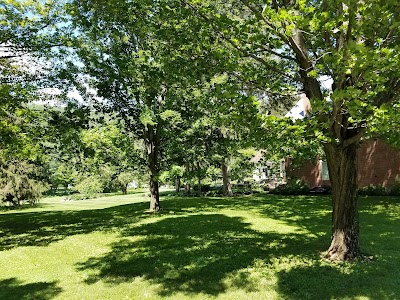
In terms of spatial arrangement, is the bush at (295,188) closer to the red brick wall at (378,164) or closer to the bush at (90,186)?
the red brick wall at (378,164)

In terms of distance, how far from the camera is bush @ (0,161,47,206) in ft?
87.6

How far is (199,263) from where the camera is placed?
770cm

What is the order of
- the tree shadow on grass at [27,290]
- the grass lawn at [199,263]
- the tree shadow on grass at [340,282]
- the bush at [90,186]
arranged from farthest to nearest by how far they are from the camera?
1. the bush at [90,186]
2. the tree shadow on grass at [27,290]
3. the grass lawn at [199,263]
4. the tree shadow on grass at [340,282]

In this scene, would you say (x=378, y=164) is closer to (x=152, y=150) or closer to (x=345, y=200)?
(x=152, y=150)

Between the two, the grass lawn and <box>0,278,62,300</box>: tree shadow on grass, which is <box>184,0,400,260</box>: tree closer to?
the grass lawn

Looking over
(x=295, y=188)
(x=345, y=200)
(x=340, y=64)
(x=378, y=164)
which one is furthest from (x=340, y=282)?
(x=295, y=188)

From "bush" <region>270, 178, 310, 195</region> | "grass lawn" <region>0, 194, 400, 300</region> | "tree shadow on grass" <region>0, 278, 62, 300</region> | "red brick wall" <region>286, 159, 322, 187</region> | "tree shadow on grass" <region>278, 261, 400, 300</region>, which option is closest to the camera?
"tree shadow on grass" <region>278, 261, 400, 300</region>

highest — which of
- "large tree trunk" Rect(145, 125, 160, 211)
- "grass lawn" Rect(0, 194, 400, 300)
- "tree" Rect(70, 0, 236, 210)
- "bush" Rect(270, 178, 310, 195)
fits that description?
"tree" Rect(70, 0, 236, 210)

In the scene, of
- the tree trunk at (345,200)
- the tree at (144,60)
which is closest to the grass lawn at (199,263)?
the tree trunk at (345,200)

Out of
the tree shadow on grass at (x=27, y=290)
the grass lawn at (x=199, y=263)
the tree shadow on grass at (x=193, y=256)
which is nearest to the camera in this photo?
the grass lawn at (x=199, y=263)

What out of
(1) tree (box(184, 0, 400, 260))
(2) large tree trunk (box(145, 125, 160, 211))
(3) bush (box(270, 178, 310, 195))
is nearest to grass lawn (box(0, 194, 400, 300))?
(1) tree (box(184, 0, 400, 260))

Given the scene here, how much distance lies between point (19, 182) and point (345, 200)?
27.0m

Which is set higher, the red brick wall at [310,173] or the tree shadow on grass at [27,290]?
the red brick wall at [310,173]

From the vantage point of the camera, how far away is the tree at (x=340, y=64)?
15.9 ft
